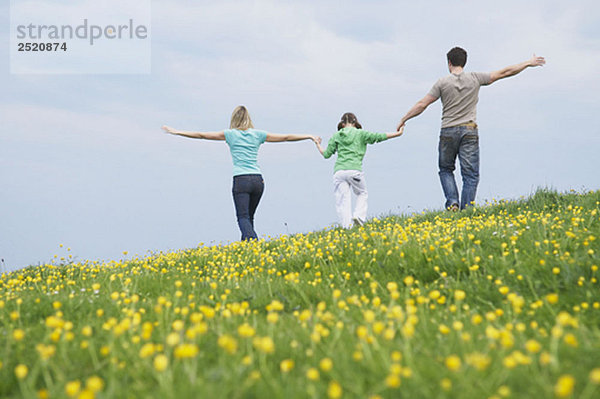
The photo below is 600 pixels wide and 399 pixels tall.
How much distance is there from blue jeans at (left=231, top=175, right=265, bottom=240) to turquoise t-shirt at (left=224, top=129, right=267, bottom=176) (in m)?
0.17

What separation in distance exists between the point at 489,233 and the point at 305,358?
4.40m

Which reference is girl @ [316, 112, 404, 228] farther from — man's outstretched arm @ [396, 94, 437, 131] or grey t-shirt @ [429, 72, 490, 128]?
grey t-shirt @ [429, 72, 490, 128]

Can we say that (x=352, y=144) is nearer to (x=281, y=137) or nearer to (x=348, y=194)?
(x=348, y=194)

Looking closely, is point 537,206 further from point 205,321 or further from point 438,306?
point 205,321

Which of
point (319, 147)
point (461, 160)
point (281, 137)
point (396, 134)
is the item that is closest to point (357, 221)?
point (319, 147)

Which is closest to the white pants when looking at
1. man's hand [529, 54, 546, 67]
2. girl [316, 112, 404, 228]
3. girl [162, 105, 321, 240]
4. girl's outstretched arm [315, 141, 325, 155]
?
girl [316, 112, 404, 228]

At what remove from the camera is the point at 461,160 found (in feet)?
37.7

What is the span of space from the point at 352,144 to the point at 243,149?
8.88ft

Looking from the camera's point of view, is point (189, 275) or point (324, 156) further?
point (324, 156)

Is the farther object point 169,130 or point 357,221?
point 357,221

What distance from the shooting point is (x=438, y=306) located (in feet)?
14.7

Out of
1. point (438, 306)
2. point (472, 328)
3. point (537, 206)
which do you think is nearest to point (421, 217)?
point (537, 206)

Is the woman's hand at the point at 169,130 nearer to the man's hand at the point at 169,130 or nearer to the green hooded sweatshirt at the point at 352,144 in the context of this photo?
the man's hand at the point at 169,130

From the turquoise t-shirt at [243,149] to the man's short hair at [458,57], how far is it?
5.26m
